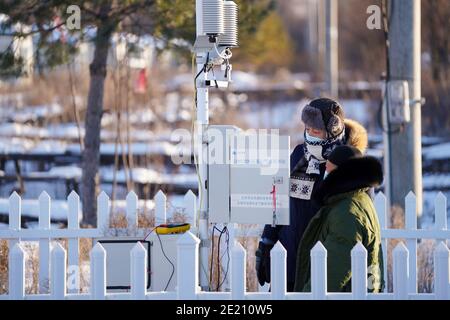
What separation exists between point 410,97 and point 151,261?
173 inches

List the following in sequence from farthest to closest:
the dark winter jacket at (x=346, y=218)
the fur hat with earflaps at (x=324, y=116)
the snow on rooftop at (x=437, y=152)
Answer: the snow on rooftop at (x=437, y=152), the fur hat with earflaps at (x=324, y=116), the dark winter jacket at (x=346, y=218)

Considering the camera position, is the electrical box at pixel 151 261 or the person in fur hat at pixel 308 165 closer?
the person in fur hat at pixel 308 165

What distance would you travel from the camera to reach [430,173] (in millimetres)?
17172

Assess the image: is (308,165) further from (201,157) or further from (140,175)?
(140,175)

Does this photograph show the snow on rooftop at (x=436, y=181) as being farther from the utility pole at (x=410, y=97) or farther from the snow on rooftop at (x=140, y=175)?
the utility pole at (x=410, y=97)

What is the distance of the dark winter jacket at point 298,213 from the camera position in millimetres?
6234

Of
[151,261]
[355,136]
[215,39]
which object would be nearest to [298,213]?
[355,136]

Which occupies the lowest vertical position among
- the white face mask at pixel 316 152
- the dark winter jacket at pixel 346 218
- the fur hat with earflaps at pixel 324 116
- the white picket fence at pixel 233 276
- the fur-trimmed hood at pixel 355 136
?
the white picket fence at pixel 233 276

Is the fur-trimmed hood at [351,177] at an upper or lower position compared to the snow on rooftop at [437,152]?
lower

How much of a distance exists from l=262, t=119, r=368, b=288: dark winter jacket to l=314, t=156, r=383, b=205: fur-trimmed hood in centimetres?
46

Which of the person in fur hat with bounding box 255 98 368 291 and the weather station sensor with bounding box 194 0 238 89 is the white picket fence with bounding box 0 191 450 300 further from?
the weather station sensor with bounding box 194 0 238 89

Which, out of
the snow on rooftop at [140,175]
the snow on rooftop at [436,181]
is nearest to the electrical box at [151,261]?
the snow on rooftop at [140,175]

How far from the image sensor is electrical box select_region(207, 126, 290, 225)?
6.12 meters

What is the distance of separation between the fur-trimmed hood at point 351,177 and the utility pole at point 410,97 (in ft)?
14.3
